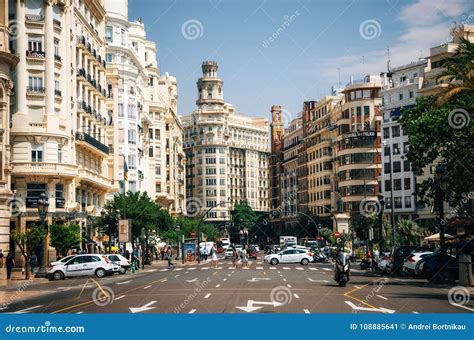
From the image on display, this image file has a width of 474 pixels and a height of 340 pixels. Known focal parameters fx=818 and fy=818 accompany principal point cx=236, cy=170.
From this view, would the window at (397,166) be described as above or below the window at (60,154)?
above

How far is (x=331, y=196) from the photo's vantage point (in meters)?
141

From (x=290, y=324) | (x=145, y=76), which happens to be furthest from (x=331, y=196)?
(x=290, y=324)

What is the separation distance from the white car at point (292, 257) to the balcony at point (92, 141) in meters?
18.6

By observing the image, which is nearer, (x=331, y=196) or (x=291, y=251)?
(x=291, y=251)

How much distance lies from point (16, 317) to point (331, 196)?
126770 mm

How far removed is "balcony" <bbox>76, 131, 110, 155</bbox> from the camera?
227 feet

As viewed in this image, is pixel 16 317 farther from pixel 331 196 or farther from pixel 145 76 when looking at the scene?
pixel 331 196

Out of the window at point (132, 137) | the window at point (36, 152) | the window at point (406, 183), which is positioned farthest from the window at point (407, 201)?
the window at point (36, 152)

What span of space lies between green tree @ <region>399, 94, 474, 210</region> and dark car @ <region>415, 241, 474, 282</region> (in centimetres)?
298

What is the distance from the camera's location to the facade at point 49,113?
61.8m

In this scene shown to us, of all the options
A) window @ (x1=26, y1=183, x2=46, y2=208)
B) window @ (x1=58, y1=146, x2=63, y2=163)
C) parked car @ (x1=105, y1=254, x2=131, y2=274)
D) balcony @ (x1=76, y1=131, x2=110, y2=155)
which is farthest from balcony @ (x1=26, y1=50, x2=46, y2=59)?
parked car @ (x1=105, y1=254, x2=131, y2=274)

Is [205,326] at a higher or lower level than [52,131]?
lower

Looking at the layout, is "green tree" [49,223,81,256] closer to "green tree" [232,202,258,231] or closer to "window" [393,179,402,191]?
"window" [393,179,402,191]

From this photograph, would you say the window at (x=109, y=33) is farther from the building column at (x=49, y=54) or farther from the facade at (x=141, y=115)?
the building column at (x=49, y=54)
